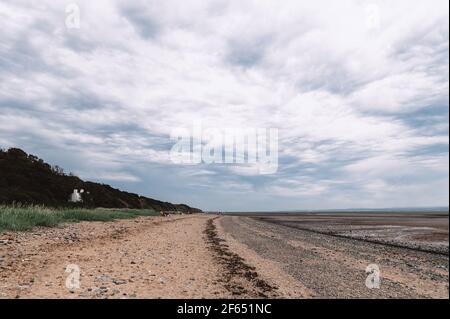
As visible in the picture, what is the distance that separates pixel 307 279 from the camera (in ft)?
39.0

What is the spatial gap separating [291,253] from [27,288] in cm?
1284

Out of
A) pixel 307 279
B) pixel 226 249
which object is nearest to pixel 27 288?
pixel 307 279

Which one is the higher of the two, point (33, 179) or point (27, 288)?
point (33, 179)

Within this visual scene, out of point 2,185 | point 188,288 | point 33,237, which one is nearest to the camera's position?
point 188,288

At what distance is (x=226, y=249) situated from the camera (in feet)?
61.8

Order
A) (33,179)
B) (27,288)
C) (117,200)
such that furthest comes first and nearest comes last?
(117,200)
(33,179)
(27,288)

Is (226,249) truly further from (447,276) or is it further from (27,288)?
(27,288)

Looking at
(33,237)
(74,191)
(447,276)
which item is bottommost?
(447,276)

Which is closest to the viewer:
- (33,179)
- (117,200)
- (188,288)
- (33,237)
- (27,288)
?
(27,288)
